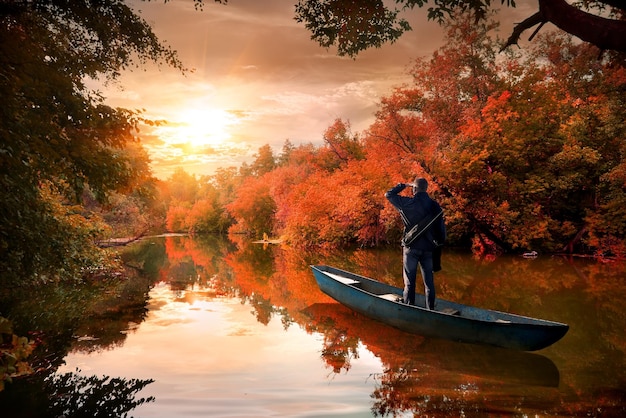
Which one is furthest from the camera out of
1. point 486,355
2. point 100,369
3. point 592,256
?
point 592,256

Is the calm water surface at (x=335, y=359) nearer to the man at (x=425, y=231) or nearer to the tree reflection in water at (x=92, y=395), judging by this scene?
the tree reflection in water at (x=92, y=395)

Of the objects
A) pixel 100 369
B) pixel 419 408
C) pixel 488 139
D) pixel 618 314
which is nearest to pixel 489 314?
pixel 419 408

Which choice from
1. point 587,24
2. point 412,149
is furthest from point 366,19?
point 412,149

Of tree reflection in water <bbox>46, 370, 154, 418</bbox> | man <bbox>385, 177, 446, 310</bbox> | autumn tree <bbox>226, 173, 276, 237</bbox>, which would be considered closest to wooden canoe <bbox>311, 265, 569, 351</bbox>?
man <bbox>385, 177, 446, 310</bbox>

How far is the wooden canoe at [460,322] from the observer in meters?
6.21

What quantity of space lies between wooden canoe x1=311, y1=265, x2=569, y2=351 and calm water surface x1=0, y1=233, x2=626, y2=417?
0.24 meters

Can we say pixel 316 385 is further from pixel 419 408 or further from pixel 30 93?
pixel 30 93

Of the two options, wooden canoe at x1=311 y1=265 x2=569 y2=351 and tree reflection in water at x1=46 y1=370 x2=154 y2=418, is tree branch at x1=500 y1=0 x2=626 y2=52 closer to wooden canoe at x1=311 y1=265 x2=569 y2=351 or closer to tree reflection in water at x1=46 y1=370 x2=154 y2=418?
wooden canoe at x1=311 y1=265 x2=569 y2=351

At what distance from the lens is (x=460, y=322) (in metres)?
6.80

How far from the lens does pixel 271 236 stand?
4716cm

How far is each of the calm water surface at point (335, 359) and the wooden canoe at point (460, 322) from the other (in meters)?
0.24

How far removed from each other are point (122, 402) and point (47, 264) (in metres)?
3.93

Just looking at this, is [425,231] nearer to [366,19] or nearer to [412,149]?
[366,19]

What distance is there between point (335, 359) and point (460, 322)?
2.17 m
